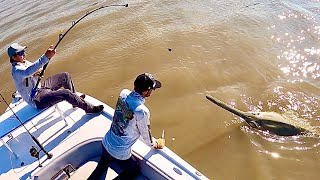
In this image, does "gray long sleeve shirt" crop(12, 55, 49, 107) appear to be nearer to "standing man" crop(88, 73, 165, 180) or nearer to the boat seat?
the boat seat

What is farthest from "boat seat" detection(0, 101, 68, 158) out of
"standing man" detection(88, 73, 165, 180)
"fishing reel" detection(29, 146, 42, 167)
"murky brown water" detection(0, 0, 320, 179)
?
"murky brown water" detection(0, 0, 320, 179)

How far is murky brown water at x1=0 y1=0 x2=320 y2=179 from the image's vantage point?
18.9 feet

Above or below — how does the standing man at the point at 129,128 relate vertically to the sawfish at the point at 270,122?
above

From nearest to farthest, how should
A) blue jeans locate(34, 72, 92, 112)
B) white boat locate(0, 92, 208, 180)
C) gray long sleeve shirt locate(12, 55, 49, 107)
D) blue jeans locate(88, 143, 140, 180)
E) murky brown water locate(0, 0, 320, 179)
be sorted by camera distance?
blue jeans locate(88, 143, 140, 180), white boat locate(0, 92, 208, 180), gray long sleeve shirt locate(12, 55, 49, 107), blue jeans locate(34, 72, 92, 112), murky brown water locate(0, 0, 320, 179)

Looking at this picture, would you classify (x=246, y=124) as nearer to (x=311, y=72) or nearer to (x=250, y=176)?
(x=250, y=176)

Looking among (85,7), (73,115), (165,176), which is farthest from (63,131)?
(85,7)

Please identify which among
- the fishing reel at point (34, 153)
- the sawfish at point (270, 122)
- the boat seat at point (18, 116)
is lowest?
the sawfish at point (270, 122)

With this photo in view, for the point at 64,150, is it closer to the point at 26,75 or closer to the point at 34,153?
the point at 34,153

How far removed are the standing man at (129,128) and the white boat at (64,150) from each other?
0.24 m

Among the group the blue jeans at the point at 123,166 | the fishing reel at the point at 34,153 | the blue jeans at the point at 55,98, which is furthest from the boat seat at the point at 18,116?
the blue jeans at the point at 123,166

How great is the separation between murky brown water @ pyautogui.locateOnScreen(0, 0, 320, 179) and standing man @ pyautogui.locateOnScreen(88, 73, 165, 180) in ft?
5.55

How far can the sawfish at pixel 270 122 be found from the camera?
596 cm

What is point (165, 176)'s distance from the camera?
418 centimetres

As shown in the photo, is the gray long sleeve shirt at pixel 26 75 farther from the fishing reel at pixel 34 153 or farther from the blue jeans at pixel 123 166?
the blue jeans at pixel 123 166
